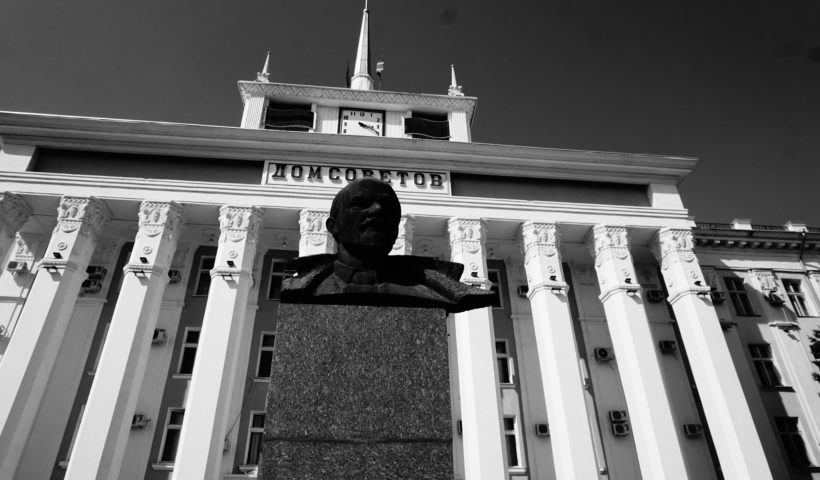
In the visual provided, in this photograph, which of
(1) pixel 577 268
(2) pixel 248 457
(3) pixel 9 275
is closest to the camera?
(2) pixel 248 457

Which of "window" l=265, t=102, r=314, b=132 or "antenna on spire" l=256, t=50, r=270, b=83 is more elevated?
"antenna on spire" l=256, t=50, r=270, b=83

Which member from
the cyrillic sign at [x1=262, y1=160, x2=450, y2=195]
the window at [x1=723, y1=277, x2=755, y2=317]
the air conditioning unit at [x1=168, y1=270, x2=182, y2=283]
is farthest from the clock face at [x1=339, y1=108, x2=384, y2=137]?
the window at [x1=723, y1=277, x2=755, y2=317]

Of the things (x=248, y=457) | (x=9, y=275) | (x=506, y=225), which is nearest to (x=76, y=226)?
(x=9, y=275)

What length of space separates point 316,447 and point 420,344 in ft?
4.38

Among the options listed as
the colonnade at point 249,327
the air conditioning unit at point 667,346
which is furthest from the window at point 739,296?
the colonnade at point 249,327

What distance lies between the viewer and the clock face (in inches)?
1012

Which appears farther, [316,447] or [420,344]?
[420,344]

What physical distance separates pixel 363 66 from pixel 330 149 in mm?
12283

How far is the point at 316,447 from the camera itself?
4.29 meters

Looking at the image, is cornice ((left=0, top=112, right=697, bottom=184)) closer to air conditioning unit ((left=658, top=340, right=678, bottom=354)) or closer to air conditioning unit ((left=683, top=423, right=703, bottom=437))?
air conditioning unit ((left=658, top=340, right=678, bottom=354))

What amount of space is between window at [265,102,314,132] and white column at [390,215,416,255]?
338 inches

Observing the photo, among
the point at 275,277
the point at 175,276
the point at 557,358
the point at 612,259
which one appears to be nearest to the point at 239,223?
the point at 275,277

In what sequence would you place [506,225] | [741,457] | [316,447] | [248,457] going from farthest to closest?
[506,225] < [248,457] < [741,457] < [316,447]

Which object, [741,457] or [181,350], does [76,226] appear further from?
[741,457]
